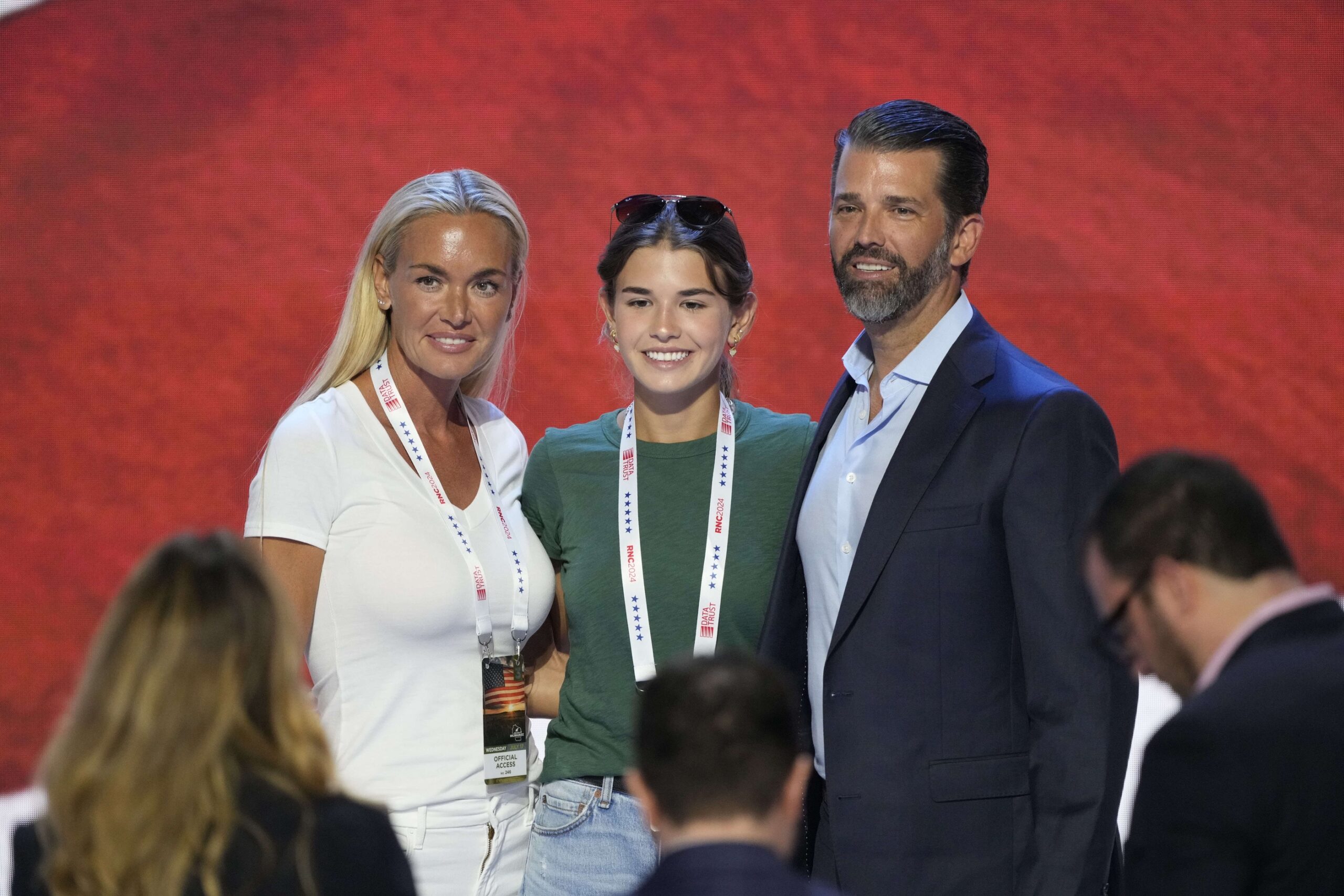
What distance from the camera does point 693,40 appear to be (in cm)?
439

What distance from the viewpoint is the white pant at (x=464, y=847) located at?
2449mm

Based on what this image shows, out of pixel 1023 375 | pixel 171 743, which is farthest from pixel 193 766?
pixel 1023 375

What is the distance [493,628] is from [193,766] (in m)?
1.29

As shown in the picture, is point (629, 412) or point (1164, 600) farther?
point (629, 412)

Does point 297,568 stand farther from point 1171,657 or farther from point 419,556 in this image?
point 1171,657

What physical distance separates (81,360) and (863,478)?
291 cm

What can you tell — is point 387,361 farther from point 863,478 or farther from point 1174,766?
point 1174,766

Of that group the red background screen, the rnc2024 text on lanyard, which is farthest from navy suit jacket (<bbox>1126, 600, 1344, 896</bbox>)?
the red background screen

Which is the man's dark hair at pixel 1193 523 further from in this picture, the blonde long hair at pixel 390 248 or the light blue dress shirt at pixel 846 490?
the blonde long hair at pixel 390 248

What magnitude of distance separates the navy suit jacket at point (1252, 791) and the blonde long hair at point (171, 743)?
871 mm

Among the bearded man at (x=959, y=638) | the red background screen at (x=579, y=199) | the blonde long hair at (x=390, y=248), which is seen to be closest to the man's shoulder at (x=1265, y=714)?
the bearded man at (x=959, y=638)

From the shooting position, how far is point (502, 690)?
8.41ft

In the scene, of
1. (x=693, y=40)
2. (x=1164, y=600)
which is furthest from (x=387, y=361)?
(x=693, y=40)

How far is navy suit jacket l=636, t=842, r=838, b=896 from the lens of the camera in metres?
1.29
